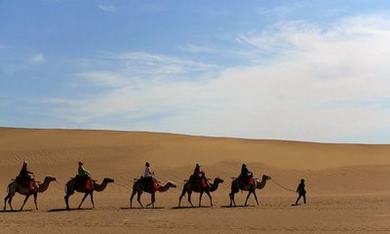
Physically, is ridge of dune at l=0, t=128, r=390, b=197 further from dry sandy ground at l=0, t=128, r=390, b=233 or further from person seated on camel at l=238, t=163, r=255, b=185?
person seated on camel at l=238, t=163, r=255, b=185

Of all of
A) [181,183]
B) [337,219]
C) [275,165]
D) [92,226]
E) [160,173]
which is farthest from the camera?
[275,165]

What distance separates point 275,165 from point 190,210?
803 inches

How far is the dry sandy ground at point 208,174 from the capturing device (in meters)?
19.0

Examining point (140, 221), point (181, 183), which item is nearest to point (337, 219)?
point (140, 221)

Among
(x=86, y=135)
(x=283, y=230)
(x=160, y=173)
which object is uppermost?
(x=86, y=135)

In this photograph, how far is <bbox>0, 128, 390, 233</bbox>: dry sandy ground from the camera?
19.0m

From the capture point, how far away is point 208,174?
40.1 meters

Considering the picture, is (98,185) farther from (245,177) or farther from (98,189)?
(245,177)

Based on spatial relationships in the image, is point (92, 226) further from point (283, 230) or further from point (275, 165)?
point (275, 165)

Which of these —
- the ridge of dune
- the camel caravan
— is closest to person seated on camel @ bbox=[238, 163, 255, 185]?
the camel caravan

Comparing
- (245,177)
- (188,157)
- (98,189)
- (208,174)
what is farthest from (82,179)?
(188,157)

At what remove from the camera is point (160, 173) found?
4047 centimetres

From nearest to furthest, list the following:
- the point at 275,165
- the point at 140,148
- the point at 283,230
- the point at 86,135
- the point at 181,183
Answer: the point at 283,230 < the point at 181,183 < the point at 275,165 < the point at 140,148 < the point at 86,135

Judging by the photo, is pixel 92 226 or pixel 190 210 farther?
pixel 190 210
